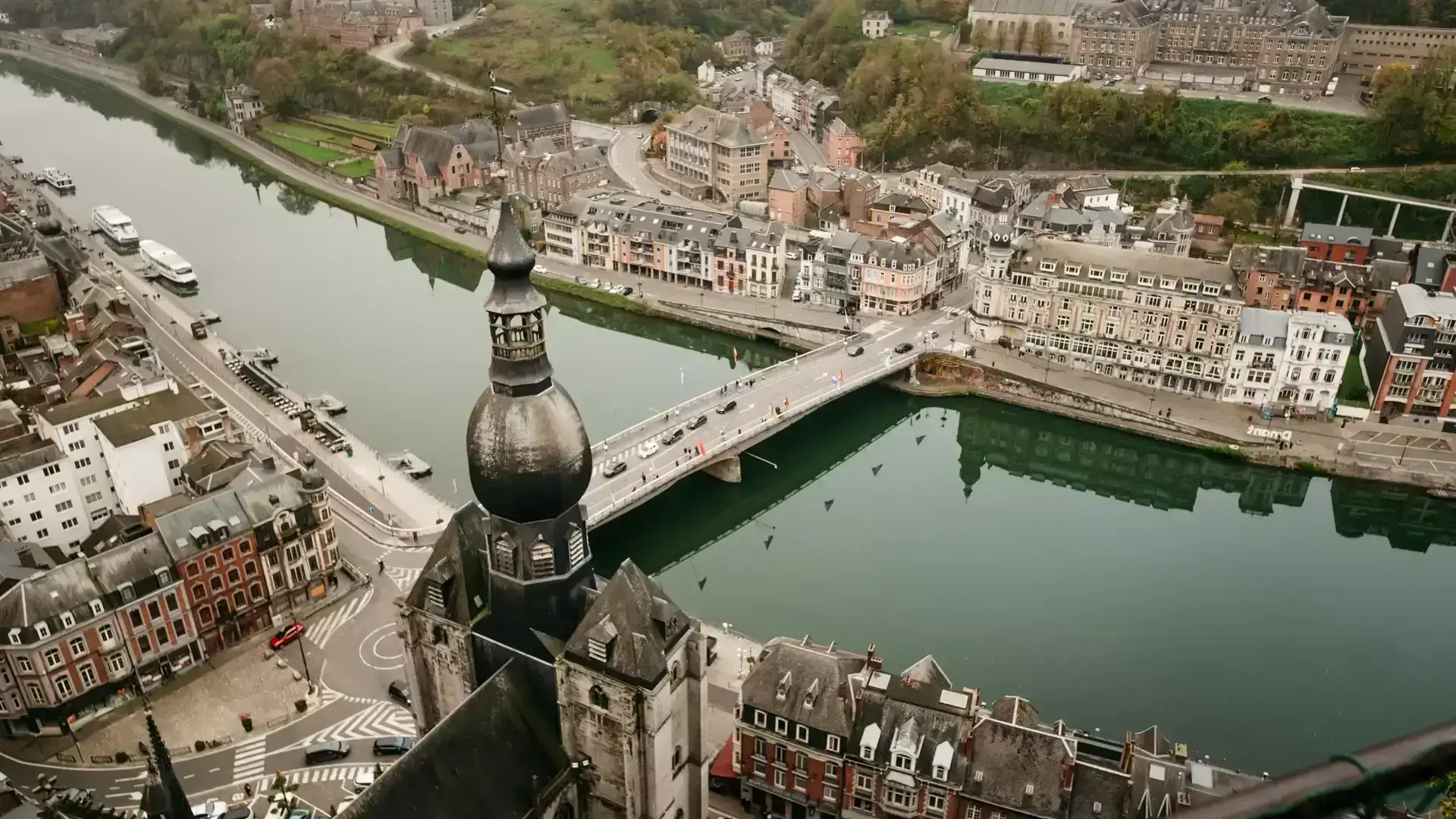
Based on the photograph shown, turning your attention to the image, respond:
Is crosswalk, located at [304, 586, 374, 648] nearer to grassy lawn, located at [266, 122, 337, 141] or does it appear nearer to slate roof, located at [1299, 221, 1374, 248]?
slate roof, located at [1299, 221, 1374, 248]

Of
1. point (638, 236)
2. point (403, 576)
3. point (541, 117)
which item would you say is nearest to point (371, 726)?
point (403, 576)

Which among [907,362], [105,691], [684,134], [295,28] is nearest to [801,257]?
[907,362]

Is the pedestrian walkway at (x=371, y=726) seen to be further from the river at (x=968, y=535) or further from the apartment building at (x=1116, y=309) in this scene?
the apartment building at (x=1116, y=309)

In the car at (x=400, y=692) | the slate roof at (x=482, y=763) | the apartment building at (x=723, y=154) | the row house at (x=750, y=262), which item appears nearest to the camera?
the slate roof at (x=482, y=763)

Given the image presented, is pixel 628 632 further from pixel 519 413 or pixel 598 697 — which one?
pixel 519 413

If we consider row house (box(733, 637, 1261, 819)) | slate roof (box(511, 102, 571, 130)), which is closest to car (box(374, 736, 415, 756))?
row house (box(733, 637, 1261, 819))

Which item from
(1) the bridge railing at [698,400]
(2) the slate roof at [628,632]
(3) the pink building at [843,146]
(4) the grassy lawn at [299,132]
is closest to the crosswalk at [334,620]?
(1) the bridge railing at [698,400]
